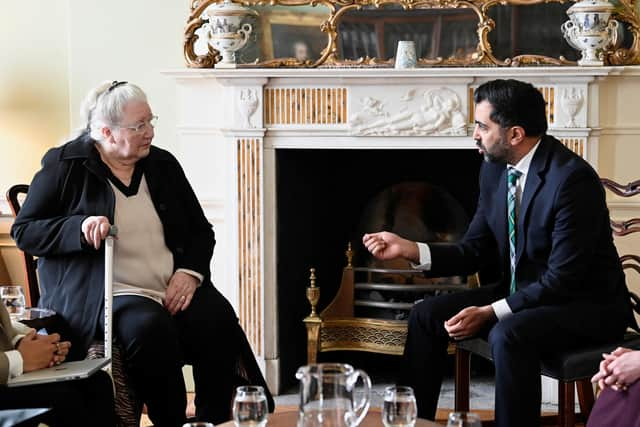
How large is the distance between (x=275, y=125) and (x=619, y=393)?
1820 mm

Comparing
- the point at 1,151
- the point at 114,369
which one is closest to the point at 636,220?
the point at 114,369

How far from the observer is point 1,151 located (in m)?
4.39

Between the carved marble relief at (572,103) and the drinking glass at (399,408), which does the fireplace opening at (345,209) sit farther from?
the drinking glass at (399,408)

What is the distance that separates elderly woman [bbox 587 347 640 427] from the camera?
2.57 metres

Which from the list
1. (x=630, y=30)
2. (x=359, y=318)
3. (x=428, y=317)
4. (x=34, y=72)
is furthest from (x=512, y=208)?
(x=34, y=72)

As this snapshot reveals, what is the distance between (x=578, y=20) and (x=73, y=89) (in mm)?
1924

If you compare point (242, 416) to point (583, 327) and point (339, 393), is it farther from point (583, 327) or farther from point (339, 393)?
point (583, 327)

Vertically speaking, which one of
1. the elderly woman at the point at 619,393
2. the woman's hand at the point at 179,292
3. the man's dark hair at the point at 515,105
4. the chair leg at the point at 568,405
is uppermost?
the man's dark hair at the point at 515,105

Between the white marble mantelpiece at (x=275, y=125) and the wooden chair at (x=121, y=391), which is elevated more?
the white marble mantelpiece at (x=275, y=125)

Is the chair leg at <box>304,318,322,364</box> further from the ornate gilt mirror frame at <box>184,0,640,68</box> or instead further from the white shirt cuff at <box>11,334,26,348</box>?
the white shirt cuff at <box>11,334,26,348</box>

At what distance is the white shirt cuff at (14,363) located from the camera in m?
2.65

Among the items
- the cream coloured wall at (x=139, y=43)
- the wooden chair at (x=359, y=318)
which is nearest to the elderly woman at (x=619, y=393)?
the wooden chair at (x=359, y=318)

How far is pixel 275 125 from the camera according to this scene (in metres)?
4.02

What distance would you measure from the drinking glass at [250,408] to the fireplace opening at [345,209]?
202cm
